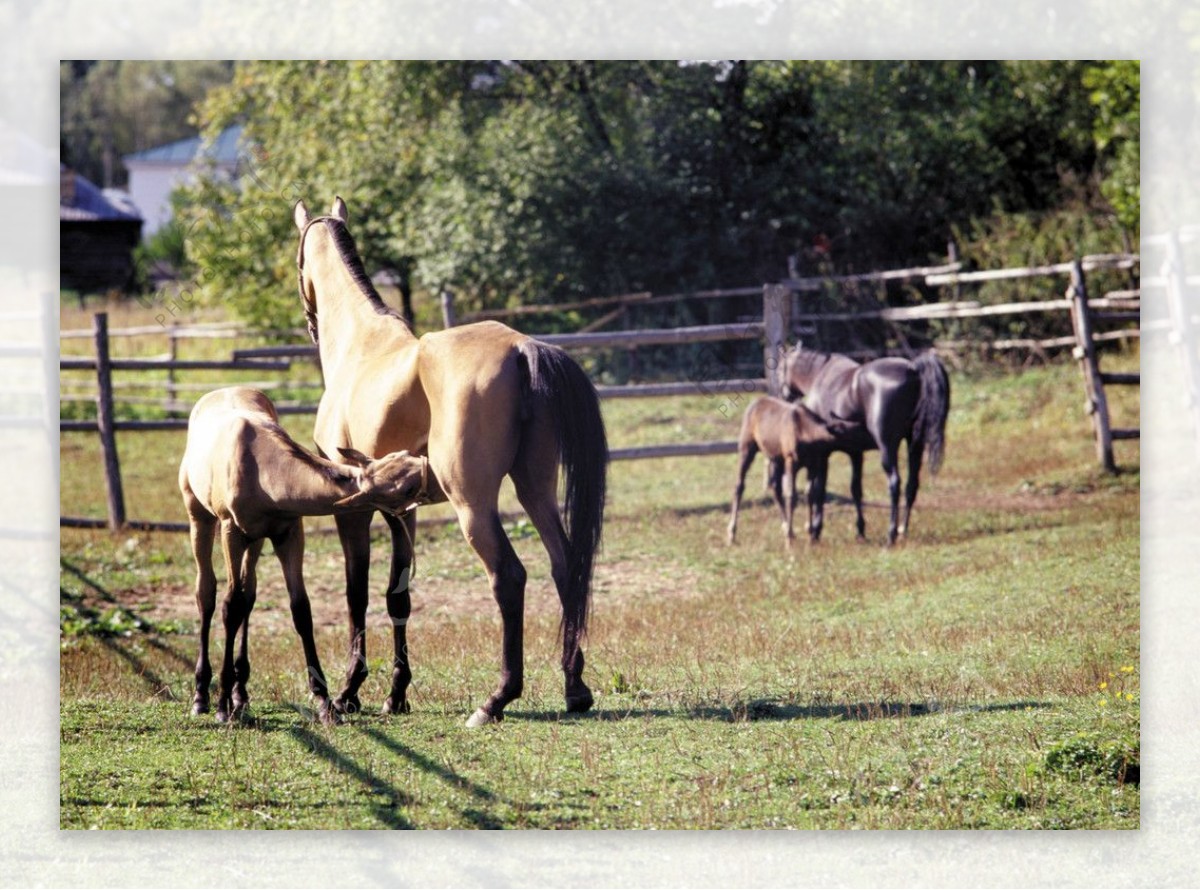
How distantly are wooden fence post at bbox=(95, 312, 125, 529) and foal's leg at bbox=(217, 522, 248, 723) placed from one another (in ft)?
15.2

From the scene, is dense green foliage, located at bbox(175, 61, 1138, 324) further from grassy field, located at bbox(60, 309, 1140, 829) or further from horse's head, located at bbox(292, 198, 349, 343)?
horse's head, located at bbox(292, 198, 349, 343)

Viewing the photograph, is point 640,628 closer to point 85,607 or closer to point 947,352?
point 85,607

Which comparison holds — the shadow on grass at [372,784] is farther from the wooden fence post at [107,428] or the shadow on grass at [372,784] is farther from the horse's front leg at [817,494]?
the wooden fence post at [107,428]

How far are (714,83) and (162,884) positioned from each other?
588 cm

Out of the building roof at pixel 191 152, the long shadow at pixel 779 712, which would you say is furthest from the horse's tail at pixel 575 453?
the building roof at pixel 191 152

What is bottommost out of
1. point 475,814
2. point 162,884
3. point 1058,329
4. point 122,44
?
point 162,884

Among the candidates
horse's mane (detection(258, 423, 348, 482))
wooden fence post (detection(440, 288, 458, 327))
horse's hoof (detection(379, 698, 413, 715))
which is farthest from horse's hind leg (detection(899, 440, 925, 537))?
horse's mane (detection(258, 423, 348, 482))

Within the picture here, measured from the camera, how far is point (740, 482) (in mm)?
8742

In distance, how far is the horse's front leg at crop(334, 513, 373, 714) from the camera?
4977mm

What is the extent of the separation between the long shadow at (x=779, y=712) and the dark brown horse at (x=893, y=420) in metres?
3.22

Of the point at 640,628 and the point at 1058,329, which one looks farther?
the point at 1058,329

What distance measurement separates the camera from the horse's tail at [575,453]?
4.57 meters

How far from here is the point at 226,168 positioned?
1038 cm

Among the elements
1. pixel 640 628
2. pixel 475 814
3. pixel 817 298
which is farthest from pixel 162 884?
pixel 817 298
